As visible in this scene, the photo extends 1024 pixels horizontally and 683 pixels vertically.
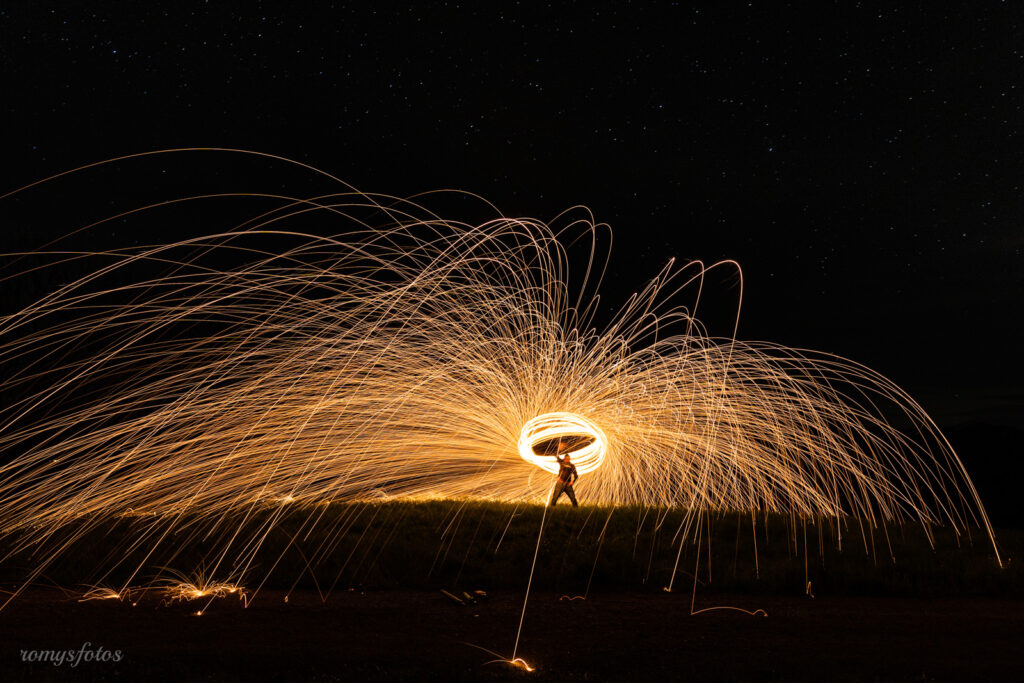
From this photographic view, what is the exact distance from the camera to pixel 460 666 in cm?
518

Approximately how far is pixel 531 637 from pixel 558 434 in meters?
4.26

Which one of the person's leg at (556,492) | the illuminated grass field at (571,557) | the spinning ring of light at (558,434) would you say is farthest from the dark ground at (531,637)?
the person's leg at (556,492)

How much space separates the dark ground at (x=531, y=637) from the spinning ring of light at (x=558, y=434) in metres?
2.67

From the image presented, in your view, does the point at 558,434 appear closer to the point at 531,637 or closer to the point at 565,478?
the point at 565,478

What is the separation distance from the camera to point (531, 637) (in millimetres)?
6051

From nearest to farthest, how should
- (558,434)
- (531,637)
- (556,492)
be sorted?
(531,637) → (558,434) → (556,492)

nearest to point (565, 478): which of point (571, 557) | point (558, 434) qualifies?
point (558, 434)

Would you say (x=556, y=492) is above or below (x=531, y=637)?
above

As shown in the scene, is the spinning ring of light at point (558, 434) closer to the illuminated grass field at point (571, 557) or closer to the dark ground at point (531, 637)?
the illuminated grass field at point (571, 557)

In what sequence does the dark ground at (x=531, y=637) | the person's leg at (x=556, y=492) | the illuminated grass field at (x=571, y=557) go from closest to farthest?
the dark ground at (x=531, y=637) → the illuminated grass field at (x=571, y=557) → the person's leg at (x=556, y=492)

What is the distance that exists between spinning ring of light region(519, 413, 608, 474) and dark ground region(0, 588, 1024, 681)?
2.67 m

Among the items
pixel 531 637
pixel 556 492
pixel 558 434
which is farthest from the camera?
pixel 556 492

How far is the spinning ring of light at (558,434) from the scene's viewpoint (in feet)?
32.9

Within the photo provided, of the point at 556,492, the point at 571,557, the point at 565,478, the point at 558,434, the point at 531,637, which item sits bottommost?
the point at 531,637
